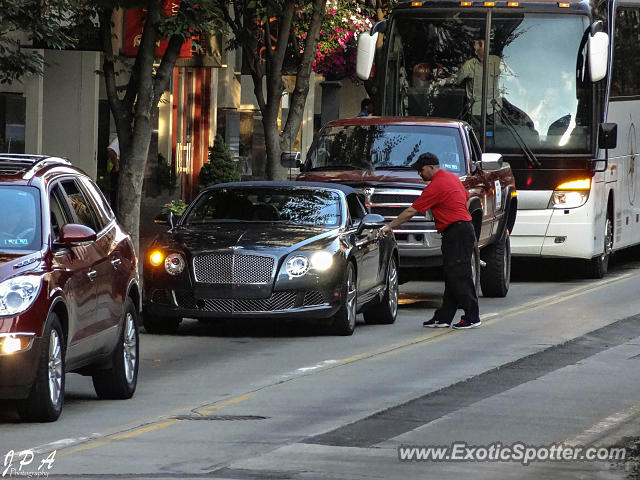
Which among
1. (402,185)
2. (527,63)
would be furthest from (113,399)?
(527,63)

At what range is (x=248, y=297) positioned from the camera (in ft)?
52.1

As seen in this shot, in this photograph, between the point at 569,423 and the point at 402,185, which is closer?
the point at 569,423

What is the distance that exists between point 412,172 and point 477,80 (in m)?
3.91

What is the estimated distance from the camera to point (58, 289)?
10570mm

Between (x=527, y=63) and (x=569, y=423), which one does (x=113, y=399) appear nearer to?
(x=569, y=423)

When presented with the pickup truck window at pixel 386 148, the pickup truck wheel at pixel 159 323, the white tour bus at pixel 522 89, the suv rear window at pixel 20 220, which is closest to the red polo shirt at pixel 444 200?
the pickup truck wheel at pixel 159 323

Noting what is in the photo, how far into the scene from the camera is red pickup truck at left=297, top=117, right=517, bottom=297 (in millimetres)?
19438

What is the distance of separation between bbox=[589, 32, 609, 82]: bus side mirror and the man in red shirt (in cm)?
619

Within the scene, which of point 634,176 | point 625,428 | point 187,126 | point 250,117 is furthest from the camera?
point 250,117

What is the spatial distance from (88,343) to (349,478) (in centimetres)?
323

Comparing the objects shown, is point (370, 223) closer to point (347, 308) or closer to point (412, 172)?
point (347, 308)

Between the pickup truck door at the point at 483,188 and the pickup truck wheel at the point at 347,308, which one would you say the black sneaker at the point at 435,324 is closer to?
the pickup truck wheel at the point at 347,308

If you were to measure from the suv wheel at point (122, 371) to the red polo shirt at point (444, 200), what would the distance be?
5.41m

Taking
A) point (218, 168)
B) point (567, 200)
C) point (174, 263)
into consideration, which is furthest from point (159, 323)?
point (218, 168)
